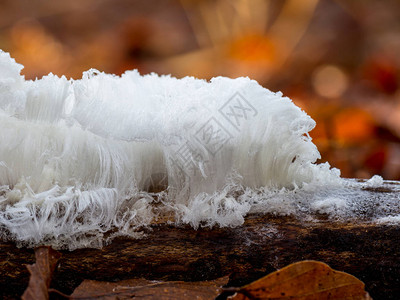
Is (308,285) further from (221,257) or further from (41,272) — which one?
(41,272)

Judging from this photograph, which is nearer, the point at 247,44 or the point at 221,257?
the point at 221,257

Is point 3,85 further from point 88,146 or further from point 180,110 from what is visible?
point 180,110

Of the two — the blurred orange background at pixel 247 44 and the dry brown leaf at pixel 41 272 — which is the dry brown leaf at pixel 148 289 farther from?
the blurred orange background at pixel 247 44

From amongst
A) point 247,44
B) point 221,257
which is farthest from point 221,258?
point 247,44

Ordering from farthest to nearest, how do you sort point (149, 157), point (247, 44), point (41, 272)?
1. point (247, 44)
2. point (149, 157)
3. point (41, 272)

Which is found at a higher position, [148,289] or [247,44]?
[247,44]

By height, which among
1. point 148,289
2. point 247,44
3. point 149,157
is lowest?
point 148,289
